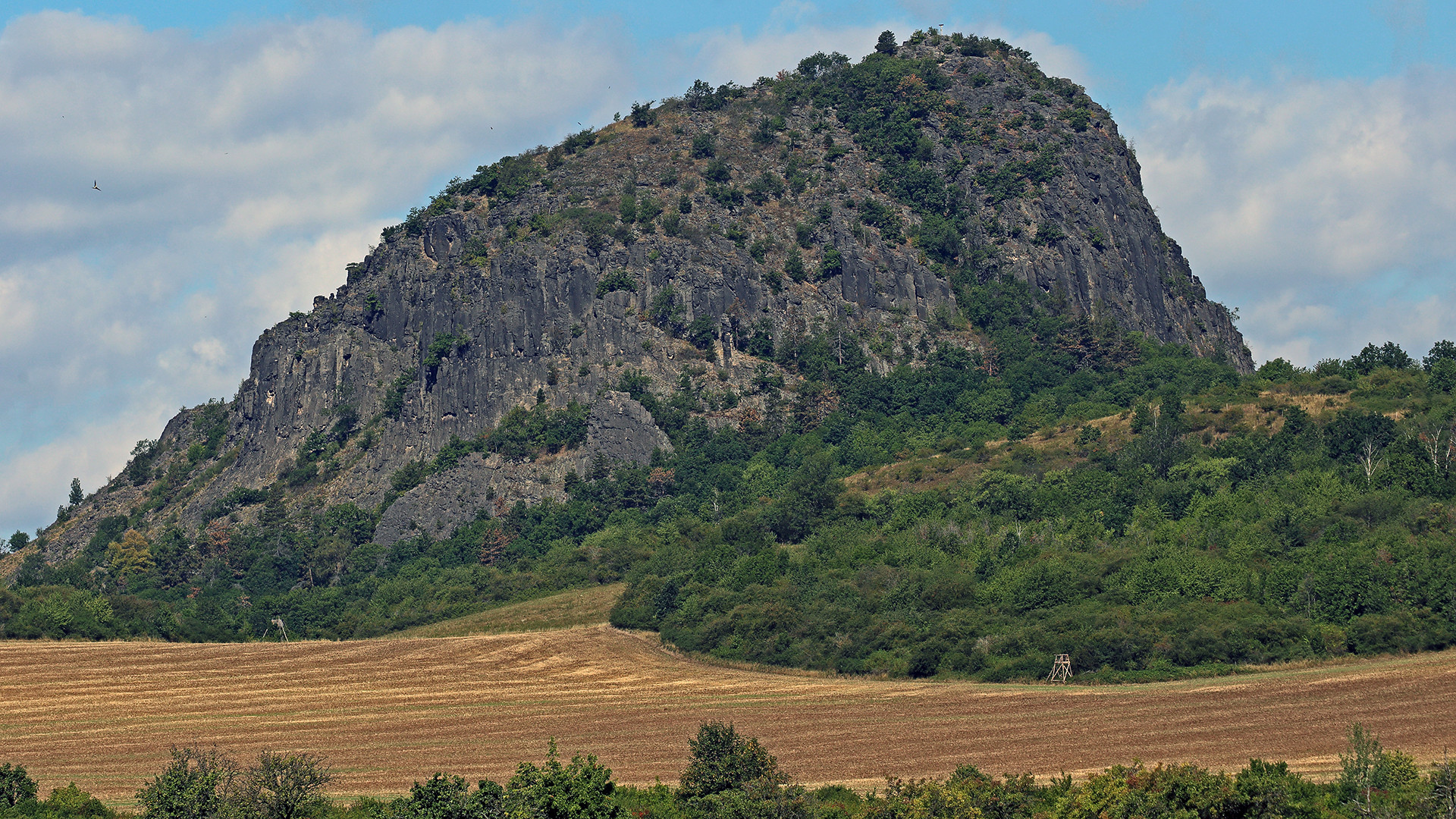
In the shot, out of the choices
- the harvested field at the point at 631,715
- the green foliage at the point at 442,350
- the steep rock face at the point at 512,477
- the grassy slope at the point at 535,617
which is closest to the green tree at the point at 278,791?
the harvested field at the point at 631,715

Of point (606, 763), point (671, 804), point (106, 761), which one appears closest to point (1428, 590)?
point (606, 763)

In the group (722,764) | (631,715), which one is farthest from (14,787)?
(631,715)

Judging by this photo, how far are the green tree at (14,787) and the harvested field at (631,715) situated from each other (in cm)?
627

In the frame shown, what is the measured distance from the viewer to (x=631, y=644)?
122 m

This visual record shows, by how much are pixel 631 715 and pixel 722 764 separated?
35324 millimetres

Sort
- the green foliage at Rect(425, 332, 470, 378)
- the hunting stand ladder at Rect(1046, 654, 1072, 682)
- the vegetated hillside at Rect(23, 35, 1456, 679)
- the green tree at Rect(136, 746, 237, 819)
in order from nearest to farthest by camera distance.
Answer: the green tree at Rect(136, 746, 237, 819)
the hunting stand ladder at Rect(1046, 654, 1072, 682)
the vegetated hillside at Rect(23, 35, 1456, 679)
the green foliage at Rect(425, 332, 470, 378)

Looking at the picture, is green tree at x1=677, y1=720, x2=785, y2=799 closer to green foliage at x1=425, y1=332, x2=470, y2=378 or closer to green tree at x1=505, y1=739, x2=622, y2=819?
green tree at x1=505, y1=739, x2=622, y2=819

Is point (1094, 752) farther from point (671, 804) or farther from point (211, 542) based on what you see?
point (211, 542)

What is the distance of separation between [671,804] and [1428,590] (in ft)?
211

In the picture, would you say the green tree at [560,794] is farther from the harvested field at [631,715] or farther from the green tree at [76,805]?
the green tree at [76,805]

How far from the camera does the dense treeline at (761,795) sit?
1788 inches

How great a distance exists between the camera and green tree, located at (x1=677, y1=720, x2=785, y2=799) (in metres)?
52.6

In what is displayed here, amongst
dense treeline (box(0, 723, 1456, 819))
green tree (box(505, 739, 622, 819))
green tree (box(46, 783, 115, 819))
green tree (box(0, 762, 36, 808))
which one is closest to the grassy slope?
green tree (box(0, 762, 36, 808))

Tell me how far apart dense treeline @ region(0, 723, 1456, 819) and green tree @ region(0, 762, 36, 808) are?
0.27ft
